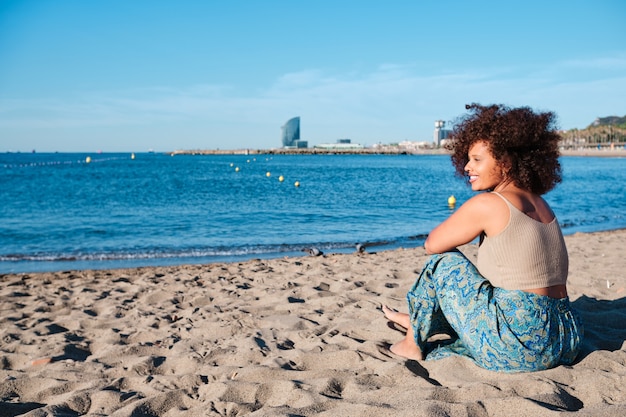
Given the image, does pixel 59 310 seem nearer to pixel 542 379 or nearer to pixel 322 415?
pixel 322 415

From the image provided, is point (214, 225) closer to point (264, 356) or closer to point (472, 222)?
point (264, 356)

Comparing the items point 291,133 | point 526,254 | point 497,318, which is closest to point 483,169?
point 526,254

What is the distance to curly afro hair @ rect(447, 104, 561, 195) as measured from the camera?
109 inches

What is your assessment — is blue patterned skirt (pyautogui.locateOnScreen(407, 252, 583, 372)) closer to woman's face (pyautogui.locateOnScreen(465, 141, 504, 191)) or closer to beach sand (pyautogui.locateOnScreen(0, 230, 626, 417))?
beach sand (pyautogui.locateOnScreen(0, 230, 626, 417))

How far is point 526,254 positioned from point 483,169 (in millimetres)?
557

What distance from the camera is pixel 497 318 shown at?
103 inches

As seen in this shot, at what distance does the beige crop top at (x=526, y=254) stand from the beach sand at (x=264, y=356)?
1.64ft

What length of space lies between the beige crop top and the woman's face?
27 cm

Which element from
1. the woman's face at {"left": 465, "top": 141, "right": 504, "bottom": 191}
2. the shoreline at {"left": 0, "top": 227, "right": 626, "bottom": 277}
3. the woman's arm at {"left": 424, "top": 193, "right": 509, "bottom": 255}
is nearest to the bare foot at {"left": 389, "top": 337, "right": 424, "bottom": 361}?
the woman's arm at {"left": 424, "top": 193, "right": 509, "bottom": 255}

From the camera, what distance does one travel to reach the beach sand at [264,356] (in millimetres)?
2480

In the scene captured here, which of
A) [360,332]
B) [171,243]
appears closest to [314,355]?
[360,332]

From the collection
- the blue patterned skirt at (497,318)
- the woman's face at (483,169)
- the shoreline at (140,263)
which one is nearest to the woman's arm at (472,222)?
the blue patterned skirt at (497,318)

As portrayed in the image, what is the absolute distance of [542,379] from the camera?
101 inches

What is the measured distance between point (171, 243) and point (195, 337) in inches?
276
